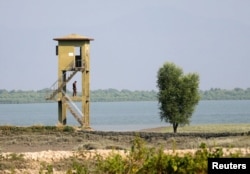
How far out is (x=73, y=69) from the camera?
2093 inches

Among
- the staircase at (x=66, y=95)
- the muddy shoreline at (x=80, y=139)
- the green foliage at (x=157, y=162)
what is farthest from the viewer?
the staircase at (x=66, y=95)

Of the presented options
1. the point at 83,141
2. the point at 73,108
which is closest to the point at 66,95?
the point at 73,108

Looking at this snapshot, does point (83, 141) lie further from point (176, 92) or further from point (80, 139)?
point (176, 92)

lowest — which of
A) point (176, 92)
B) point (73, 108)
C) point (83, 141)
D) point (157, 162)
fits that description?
point (83, 141)

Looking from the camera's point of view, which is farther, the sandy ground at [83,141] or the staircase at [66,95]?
the staircase at [66,95]

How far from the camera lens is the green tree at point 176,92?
197 feet

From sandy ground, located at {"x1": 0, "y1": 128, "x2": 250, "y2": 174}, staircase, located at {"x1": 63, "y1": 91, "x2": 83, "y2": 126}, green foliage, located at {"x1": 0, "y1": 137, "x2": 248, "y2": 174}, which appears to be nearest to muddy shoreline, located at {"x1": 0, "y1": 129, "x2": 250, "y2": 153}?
sandy ground, located at {"x1": 0, "y1": 128, "x2": 250, "y2": 174}

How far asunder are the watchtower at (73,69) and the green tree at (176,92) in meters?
8.34

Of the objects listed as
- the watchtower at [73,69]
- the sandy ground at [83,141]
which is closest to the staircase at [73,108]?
the watchtower at [73,69]

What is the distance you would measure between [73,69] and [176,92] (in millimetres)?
9390

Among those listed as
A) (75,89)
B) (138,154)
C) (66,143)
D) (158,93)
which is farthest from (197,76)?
(138,154)

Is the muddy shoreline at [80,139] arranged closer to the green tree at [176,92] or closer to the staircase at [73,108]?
the staircase at [73,108]

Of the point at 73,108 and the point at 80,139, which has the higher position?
the point at 73,108

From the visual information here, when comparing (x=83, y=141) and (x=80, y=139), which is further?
(x=80, y=139)
